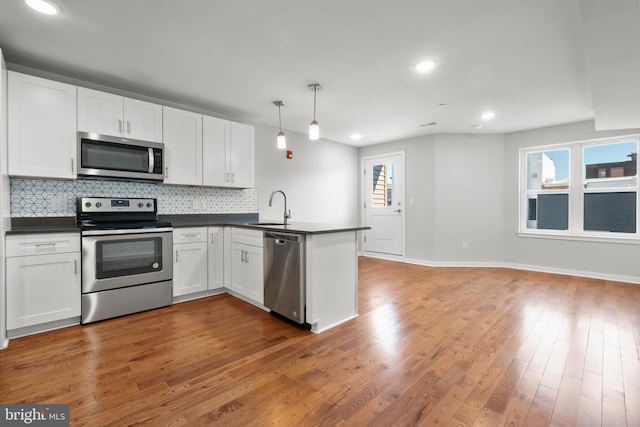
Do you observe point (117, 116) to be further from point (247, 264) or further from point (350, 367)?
point (350, 367)

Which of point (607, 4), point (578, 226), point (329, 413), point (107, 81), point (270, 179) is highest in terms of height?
point (107, 81)

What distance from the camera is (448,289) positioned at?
3771mm

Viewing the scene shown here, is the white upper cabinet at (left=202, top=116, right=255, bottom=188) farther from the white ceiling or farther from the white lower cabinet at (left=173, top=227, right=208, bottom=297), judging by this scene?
the white lower cabinet at (left=173, top=227, right=208, bottom=297)

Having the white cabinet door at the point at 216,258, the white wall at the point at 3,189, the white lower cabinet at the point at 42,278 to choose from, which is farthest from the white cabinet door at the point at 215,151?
the white wall at the point at 3,189

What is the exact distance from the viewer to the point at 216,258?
139 inches

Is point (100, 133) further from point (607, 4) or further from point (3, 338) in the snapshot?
point (607, 4)

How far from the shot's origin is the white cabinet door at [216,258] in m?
3.49

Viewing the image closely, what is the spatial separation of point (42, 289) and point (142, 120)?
1.81 meters

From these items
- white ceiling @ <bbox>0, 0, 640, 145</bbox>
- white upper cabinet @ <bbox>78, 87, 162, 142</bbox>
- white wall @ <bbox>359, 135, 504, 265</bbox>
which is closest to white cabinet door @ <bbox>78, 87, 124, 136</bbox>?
white upper cabinet @ <bbox>78, 87, 162, 142</bbox>

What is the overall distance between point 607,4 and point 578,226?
13.6ft

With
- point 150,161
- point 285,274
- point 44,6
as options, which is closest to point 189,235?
point 150,161

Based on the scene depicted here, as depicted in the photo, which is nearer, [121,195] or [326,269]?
[326,269]

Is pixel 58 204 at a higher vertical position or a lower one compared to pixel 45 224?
higher

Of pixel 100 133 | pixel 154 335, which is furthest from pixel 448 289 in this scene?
pixel 100 133
